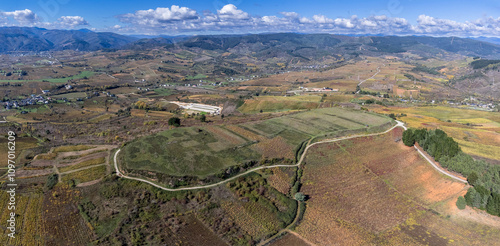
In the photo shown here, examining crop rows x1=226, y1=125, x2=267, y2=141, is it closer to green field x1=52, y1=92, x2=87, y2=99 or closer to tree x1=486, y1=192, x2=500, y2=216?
tree x1=486, y1=192, x2=500, y2=216

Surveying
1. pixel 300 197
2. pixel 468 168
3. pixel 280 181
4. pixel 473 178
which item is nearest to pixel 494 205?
pixel 473 178

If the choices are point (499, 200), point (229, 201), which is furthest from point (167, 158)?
point (499, 200)

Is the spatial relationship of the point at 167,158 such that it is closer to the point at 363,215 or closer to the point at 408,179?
the point at 363,215

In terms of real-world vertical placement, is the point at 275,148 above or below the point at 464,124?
above

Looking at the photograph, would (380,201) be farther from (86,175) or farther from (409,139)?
(86,175)

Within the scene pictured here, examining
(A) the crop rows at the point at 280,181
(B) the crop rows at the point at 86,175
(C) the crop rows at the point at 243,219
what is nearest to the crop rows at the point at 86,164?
(B) the crop rows at the point at 86,175
